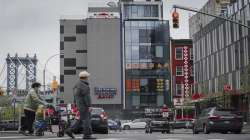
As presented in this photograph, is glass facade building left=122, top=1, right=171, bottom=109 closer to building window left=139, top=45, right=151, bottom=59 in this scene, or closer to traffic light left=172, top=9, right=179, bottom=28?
building window left=139, top=45, right=151, bottom=59

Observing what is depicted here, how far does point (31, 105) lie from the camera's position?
66.0 feet

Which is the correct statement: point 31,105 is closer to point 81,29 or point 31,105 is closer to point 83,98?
point 83,98

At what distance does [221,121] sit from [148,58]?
68451mm

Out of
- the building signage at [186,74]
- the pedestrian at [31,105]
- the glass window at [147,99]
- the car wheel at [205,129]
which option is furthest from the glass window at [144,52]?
the pedestrian at [31,105]

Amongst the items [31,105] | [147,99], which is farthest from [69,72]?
[31,105]

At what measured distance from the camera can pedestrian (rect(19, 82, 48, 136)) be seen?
1995 cm

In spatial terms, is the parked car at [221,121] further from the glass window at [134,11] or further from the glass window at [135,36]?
the glass window at [134,11]

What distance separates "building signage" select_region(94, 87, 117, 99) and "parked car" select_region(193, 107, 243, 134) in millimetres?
65817

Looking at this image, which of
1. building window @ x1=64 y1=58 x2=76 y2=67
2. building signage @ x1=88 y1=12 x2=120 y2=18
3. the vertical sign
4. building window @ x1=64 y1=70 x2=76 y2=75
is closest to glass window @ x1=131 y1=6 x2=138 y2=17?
building signage @ x1=88 y1=12 x2=120 y2=18

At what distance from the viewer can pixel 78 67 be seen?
101812mm

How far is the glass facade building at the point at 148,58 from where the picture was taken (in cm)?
9944

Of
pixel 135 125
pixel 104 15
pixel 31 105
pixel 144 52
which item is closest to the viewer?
pixel 31 105

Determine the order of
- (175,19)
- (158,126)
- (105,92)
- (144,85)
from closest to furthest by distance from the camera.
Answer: (175,19)
(158,126)
(105,92)
(144,85)

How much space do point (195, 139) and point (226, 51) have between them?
5298 centimetres
